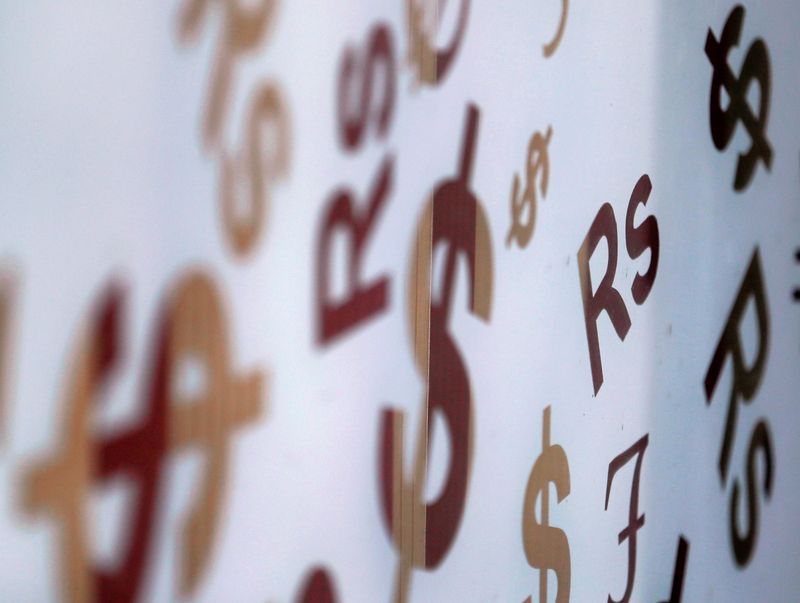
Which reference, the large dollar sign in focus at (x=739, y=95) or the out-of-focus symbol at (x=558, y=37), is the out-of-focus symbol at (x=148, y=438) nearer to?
the out-of-focus symbol at (x=558, y=37)

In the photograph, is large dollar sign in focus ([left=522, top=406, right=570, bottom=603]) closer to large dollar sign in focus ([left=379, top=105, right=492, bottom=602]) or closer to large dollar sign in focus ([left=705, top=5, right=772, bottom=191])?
large dollar sign in focus ([left=379, top=105, right=492, bottom=602])

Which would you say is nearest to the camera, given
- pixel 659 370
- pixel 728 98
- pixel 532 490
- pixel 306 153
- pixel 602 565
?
pixel 306 153

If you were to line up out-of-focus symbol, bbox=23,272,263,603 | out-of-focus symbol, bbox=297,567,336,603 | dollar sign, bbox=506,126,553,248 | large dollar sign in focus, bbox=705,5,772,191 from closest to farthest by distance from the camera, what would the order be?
1. out-of-focus symbol, bbox=23,272,263,603
2. out-of-focus symbol, bbox=297,567,336,603
3. dollar sign, bbox=506,126,553,248
4. large dollar sign in focus, bbox=705,5,772,191

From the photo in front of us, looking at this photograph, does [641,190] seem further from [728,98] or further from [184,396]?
[184,396]

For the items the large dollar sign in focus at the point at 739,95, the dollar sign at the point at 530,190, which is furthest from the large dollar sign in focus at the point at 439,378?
the large dollar sign in focus at the point at 739,95

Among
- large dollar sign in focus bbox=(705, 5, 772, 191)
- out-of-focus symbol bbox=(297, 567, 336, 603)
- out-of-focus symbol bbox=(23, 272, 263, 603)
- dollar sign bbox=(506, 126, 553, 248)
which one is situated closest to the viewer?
out-of-focus symbol bbox=(23, 272, 263, 603)

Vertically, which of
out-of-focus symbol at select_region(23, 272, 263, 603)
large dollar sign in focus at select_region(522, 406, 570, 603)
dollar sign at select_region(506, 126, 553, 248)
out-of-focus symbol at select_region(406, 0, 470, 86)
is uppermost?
out-of-focus symbol at select_region(406, 0, 470, 86)

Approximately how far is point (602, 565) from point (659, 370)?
0.23 meters

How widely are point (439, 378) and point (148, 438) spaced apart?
24 centimetres

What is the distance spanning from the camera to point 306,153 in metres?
0.46

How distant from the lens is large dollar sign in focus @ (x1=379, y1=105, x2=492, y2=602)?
539 mm

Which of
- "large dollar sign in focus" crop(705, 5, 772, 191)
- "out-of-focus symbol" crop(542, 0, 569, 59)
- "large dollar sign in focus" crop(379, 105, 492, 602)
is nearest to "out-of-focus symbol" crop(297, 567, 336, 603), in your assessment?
"large dollar sign in focus" crop(379, 105, 492, 602)

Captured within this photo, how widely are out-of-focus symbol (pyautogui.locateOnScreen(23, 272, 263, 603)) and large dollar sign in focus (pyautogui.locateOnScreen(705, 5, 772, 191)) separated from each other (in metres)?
0.80

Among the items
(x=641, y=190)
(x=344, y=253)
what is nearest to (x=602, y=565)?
(x=641, y=190)
